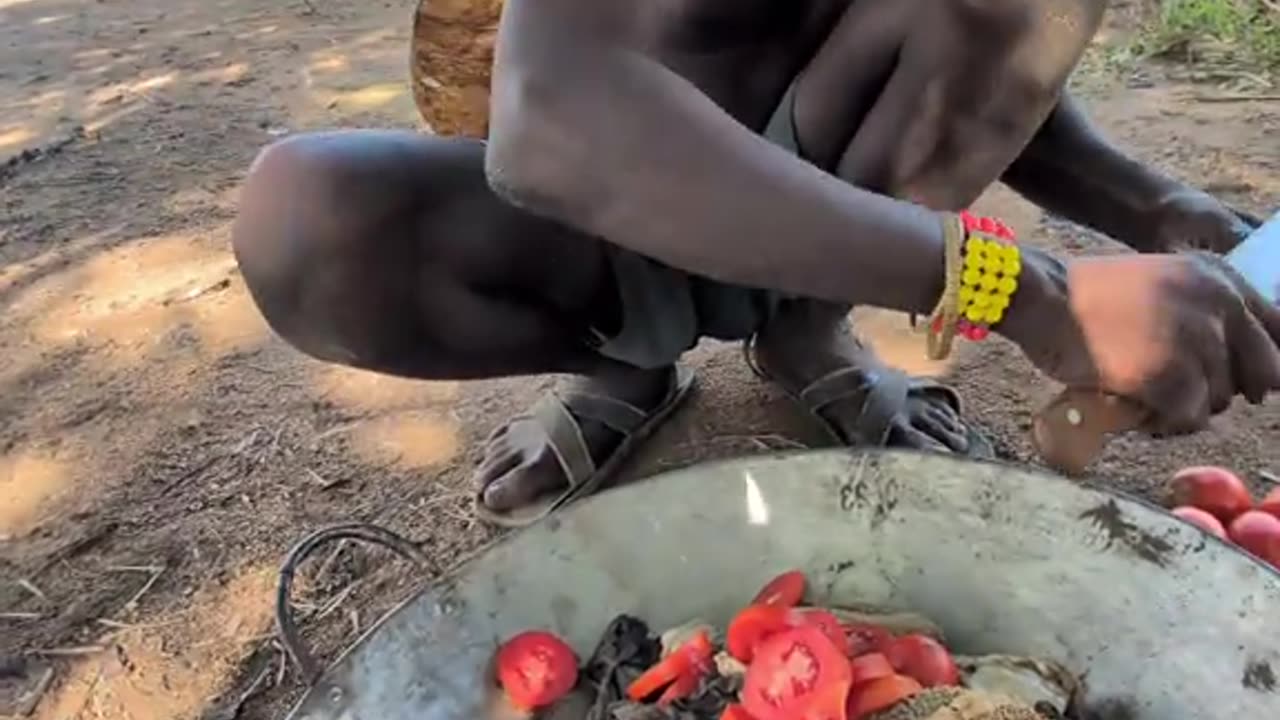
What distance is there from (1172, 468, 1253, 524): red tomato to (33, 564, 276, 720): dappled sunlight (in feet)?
3.24

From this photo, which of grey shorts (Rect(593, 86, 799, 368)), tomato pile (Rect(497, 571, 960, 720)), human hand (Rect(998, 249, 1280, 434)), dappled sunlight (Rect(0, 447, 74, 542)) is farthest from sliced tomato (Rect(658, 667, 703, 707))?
dappled sunlight (Rect(0, 447, 74, 542))

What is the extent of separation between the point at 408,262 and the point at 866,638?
61 cm

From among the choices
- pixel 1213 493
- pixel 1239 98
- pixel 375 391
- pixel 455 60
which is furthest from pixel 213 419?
pixel 1239 98

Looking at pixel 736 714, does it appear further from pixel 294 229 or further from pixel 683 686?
pixel 294 229

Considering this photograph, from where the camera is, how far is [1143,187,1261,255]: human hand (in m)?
1.49

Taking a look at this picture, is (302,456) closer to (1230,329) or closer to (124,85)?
(1230,329)

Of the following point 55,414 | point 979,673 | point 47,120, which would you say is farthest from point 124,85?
point 979,673

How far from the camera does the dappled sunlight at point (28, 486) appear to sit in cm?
188

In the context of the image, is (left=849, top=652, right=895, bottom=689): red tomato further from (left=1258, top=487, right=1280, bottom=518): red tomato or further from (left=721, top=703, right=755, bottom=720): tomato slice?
(left=1258, top=487, right=1280, bottom=518): red tomato

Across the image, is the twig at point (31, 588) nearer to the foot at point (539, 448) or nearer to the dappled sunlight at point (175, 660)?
the dappled sunlight at point (175, 660)

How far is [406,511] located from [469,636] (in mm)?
700

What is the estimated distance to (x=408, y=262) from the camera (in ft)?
4.88

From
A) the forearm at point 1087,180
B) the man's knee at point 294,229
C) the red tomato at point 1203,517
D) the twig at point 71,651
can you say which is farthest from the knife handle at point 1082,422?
the twig at point 71,651

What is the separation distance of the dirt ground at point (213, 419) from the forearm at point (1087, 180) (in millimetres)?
294
